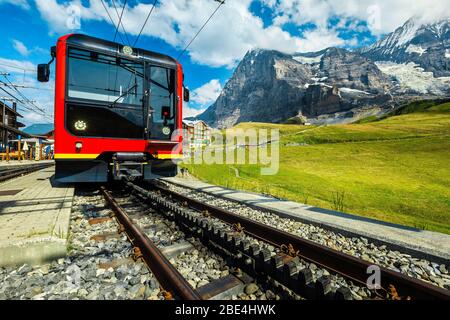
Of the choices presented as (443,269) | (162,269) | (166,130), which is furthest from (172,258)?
(166,130)

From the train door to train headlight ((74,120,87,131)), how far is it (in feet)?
5.78

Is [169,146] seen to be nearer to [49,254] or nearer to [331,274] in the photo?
[49,254]

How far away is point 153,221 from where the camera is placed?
16.8 feet

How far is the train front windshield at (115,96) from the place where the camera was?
266 inches

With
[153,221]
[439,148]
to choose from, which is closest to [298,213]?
[153,221]

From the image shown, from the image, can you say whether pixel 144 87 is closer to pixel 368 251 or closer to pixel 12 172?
pixel 368 251

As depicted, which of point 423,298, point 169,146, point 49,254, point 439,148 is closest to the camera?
point 423,298

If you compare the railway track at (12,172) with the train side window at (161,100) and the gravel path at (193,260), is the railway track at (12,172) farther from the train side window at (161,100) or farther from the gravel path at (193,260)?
the gravel path at (193,260)

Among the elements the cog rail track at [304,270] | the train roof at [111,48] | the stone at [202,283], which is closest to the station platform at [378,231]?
the cog rail track at [304,270]

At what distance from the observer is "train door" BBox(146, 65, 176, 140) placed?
7789 mm

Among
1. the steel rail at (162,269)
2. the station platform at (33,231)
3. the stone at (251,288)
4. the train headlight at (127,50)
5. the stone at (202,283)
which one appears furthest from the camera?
the train headlight at (127,50)

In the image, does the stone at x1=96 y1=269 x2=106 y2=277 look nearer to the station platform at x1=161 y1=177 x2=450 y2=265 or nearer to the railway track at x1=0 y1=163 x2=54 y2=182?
the station platform at x1=161 y1=177 x2=450 y2=265

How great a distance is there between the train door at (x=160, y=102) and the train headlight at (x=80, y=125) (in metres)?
1.76
